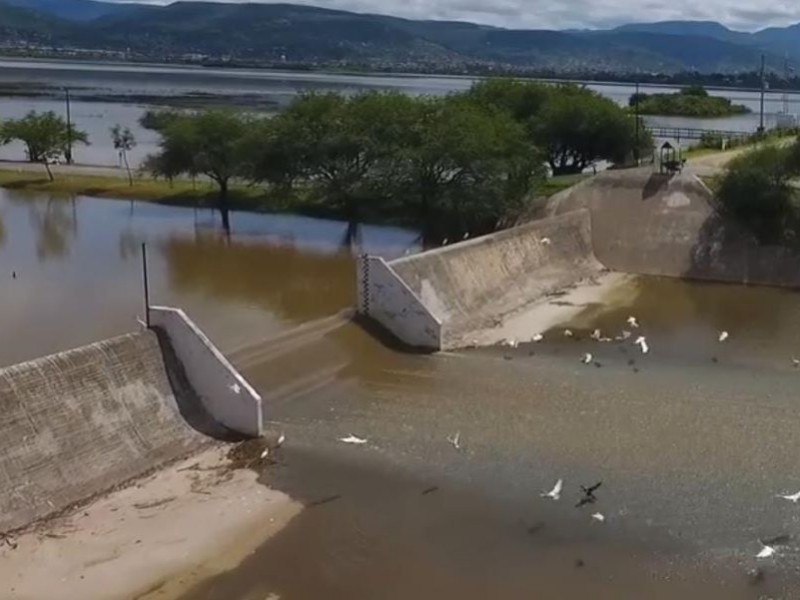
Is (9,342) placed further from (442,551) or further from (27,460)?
(442,551)

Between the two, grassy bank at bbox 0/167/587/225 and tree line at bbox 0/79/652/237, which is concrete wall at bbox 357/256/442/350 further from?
grassy bank at bbox 0/167/587/225

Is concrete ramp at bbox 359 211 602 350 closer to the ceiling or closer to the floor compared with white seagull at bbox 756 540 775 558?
closer to the ceiling

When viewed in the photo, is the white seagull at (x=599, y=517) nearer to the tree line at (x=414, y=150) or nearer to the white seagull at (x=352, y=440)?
the white seagull at (x=352, y=440)

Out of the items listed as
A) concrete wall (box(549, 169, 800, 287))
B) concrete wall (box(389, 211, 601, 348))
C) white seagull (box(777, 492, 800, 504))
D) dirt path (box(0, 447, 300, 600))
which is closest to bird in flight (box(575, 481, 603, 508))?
white seagull (box(777, 492, 800, 504))

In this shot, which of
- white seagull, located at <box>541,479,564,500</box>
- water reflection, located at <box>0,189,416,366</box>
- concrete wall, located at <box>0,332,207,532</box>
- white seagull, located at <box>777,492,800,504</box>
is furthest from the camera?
water reflection, located at <box>0,189,416,366</box>

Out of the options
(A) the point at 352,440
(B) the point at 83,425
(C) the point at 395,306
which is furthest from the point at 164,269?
(B) the point at 83,425

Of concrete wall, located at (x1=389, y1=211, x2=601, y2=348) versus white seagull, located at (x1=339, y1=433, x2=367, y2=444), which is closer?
white seagull, located at (x1=339, y1=433, x2=367, y2=444)
